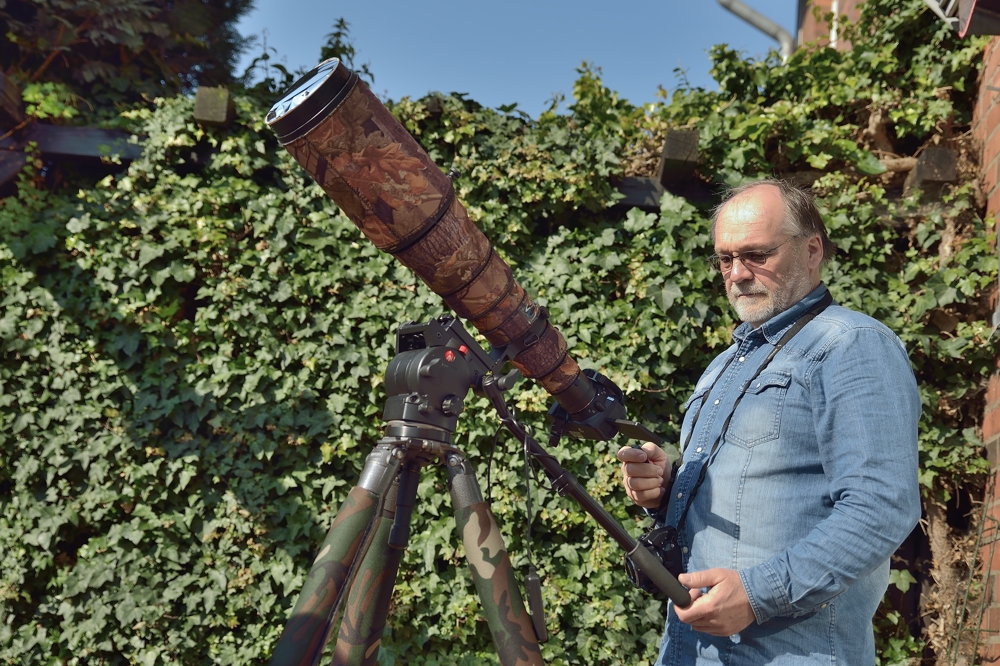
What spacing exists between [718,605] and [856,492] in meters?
0.33

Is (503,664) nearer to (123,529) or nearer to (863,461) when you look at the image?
(863,461)

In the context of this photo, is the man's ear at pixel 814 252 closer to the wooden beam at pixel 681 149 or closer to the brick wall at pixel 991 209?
the wooden beam at pixel 681 149

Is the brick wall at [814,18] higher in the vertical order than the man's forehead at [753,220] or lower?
higher

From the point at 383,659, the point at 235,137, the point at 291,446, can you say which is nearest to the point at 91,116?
the point at 235,137

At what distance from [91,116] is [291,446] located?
2261 mm

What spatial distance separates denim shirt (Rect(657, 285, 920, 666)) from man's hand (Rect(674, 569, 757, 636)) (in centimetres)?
3

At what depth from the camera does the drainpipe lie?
24.3ft

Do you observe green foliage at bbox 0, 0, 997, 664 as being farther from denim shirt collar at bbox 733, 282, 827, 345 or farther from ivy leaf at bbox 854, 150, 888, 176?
denim shirt collar at bbox 733, 282, 827, 345

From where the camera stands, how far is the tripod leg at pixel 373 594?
4.22 ft

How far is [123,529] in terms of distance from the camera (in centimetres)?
354

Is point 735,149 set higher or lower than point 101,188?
lower

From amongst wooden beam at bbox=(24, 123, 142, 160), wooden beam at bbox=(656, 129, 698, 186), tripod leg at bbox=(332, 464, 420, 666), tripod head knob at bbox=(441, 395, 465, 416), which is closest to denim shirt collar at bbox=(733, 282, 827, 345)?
tripod head knob at bbox=(441, 395, 465, 416)

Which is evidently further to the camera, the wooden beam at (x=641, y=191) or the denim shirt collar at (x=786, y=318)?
the wooden beam at (x=641, y=191)

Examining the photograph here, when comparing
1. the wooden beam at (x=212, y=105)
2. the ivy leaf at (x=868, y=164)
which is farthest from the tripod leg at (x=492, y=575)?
the wooden beam at (x=212, y=105)
